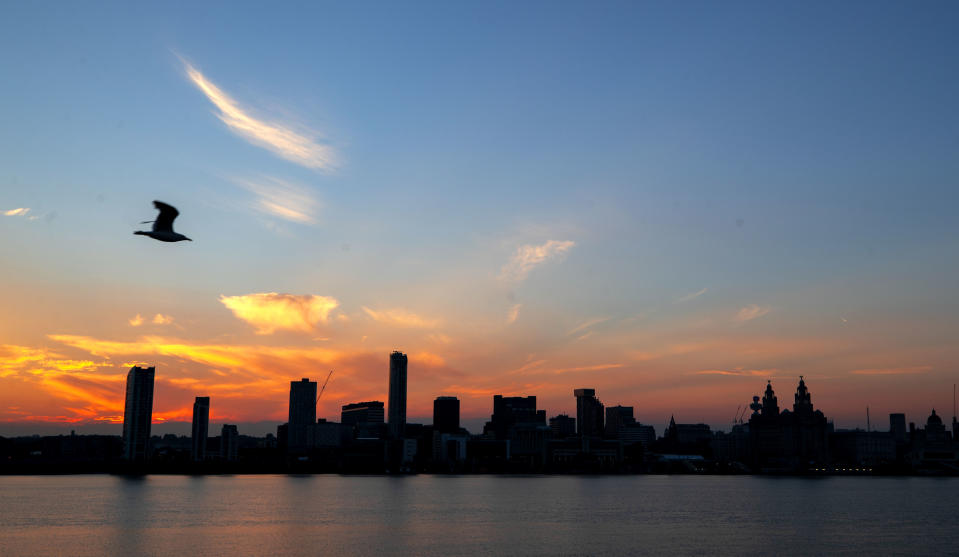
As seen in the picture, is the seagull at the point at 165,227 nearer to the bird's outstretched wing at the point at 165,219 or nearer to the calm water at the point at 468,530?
the bird's outstretched wing at the point at 165,219

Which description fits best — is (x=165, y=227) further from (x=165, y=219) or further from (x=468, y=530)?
(x=468, y=530)

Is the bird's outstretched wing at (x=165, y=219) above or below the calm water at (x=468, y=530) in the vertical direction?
above

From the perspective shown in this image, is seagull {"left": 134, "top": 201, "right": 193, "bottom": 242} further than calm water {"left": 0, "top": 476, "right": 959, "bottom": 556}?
No

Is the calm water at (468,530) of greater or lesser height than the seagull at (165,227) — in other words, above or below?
below

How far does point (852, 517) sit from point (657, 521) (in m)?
44.2

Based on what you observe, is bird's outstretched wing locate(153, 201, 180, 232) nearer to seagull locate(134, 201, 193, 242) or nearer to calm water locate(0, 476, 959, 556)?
seagull locate(134, 201, 193, 242)

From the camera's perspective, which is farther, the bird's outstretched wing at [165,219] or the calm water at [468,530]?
the calm water at [468,530]

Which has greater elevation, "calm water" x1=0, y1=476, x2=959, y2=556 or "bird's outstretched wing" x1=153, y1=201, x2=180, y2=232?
"bird's outstretched wing" x1=153, y1=201, x2=180, y2=232

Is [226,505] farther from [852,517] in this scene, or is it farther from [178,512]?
[852,517]

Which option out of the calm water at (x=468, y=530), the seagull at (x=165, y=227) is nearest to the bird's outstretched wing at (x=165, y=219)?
the seagull at (x=165, y=227)

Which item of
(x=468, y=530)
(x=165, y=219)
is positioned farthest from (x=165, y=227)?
(x=468, y=530)

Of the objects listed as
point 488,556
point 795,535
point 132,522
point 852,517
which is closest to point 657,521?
point 795,535

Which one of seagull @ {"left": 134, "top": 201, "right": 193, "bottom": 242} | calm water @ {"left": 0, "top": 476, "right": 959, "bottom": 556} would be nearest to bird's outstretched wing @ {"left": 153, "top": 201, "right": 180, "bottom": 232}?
seagull @ {"left": 134, "top": 201, "right": 193, "bottom": 242}

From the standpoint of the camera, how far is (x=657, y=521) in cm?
15400
